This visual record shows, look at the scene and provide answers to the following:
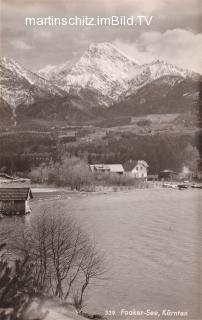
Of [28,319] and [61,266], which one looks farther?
[61,266]

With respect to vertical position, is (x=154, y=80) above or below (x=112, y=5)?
below

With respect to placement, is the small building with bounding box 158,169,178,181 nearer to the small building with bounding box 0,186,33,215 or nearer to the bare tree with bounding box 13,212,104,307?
the bare tree with bounding box 13,212,104,307

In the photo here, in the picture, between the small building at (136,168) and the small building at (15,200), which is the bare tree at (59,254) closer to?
the small building at (15,200)

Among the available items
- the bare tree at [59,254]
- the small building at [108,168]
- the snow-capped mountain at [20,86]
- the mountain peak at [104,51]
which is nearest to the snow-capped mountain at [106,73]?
the mountain peak at [104,51]

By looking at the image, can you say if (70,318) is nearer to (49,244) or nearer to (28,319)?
(28,319)

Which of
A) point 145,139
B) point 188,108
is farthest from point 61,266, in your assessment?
point 188,108

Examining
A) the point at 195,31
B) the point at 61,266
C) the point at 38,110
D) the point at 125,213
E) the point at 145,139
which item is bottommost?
the point at 61,266

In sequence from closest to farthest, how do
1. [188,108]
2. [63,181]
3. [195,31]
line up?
1. [195,31]
2. [188,108]
3. [63,181]
